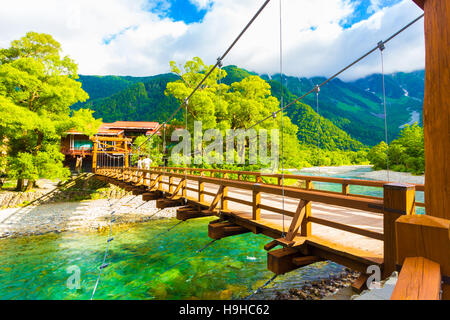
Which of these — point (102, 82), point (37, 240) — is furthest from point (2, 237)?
point (102, 82)

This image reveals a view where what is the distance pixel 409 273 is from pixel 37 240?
1319 cm

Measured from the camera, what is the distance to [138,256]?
344 inches

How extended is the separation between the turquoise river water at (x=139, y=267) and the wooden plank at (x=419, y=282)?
5.72m

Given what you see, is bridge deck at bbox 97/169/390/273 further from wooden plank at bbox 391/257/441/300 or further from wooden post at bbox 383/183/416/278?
wooden plank at bbox 391/257/441/300

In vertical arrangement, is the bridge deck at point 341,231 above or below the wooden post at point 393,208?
below

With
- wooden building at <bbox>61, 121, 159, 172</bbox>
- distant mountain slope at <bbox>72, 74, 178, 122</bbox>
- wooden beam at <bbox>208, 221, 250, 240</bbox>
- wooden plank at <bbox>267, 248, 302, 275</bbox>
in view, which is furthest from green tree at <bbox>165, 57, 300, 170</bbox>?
distant mountain slope at <bbox>72, 74, 178, 122</bbox>

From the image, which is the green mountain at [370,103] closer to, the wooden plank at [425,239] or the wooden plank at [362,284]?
the wooden plank at [362,284]

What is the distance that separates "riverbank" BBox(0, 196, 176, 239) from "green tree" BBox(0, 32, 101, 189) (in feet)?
7.14

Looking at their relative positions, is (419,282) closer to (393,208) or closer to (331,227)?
(393,208)

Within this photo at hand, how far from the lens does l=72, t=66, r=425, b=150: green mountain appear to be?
4059cm

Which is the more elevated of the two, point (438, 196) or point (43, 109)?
point (43, 109)

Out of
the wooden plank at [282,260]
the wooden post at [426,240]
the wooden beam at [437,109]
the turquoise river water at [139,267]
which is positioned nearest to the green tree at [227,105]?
the turquoise river water at [139,267]

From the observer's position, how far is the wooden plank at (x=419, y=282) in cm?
76
